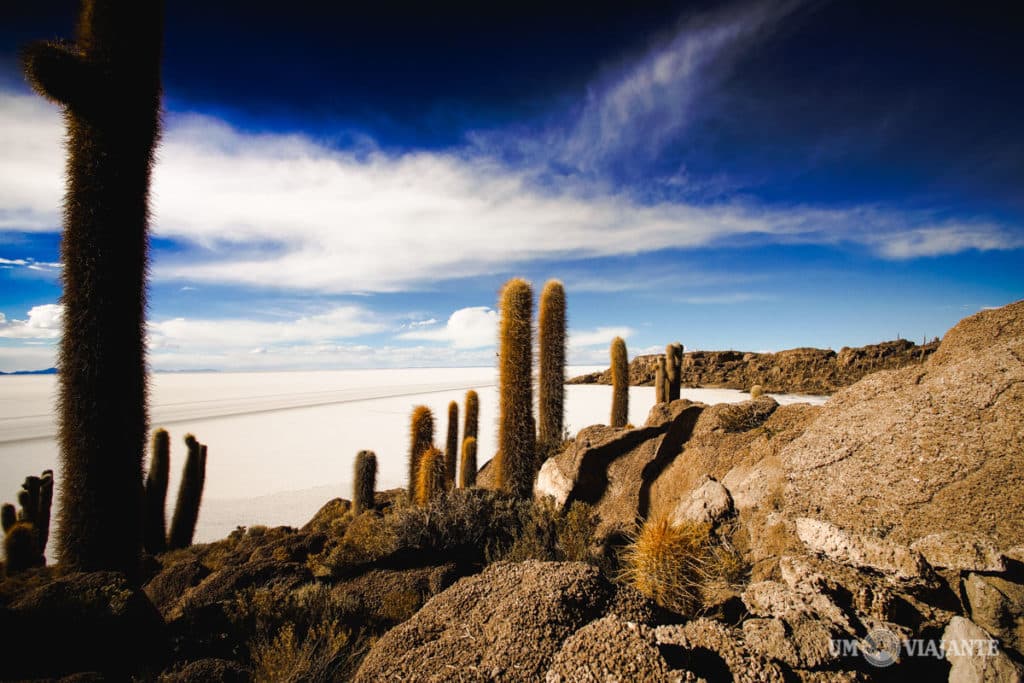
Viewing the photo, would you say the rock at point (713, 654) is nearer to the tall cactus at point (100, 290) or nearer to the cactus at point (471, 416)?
the tall cactus at point (100, 290)

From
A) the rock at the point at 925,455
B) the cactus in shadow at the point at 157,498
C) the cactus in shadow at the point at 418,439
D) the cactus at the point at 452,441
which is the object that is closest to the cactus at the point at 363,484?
the cactus in shadow at the point at 418,439

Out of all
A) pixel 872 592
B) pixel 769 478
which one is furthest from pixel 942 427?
pixel 872 592

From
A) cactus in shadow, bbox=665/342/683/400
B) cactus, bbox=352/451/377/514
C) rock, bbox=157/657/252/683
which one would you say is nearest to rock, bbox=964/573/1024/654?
rock, bbox=157/657/252/683

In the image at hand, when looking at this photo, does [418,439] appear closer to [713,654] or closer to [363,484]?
[363,484]

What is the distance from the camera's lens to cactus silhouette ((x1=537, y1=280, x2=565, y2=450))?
9.77 metres

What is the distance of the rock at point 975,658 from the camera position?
2320 mm

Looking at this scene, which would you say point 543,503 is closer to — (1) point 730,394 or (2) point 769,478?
(2) point 769,478

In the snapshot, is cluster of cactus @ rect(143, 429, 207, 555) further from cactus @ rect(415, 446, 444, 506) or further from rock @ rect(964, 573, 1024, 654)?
rock @ rect(964, 573, 1024, 654)

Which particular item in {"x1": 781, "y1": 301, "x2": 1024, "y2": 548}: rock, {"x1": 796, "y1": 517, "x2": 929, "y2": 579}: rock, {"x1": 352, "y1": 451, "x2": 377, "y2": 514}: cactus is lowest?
{"x1": 352, "y1": 451, "x2": 377, "y2": 514}: cactus

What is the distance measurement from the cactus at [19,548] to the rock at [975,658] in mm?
10832

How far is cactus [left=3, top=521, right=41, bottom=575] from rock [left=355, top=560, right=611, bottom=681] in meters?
8.18

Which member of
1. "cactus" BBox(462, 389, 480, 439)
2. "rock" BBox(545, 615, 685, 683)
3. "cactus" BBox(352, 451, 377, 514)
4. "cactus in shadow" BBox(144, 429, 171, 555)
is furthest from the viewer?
"cactus" BBox(462, 389, 480, 439)

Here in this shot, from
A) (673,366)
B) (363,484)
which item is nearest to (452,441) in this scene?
(363,484)

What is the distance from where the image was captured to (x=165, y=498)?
30.9ft
